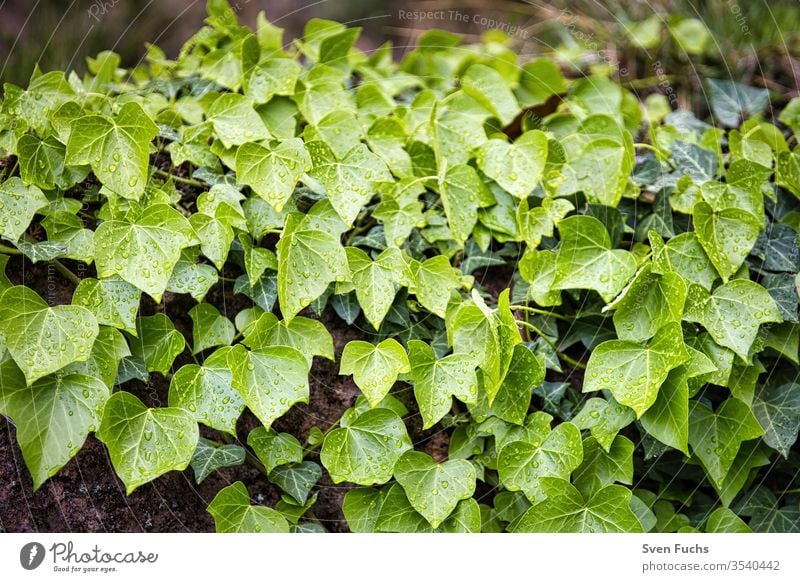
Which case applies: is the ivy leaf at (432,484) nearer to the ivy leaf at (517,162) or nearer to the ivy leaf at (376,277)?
the ivy leaf at (376,277)

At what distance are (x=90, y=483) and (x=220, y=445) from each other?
7.0 inches

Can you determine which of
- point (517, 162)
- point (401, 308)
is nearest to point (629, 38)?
point (517, 162)

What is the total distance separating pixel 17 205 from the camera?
2.68ft

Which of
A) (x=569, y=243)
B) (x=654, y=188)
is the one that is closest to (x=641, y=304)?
(x=569, y=243)

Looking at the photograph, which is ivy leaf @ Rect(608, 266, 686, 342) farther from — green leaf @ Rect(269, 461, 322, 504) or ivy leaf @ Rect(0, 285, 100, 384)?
ivy leaf @ Rect(0, 285, 100, 384)

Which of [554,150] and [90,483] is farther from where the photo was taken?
[554,150]

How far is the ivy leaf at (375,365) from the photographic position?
80 centimetres

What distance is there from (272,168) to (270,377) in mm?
270

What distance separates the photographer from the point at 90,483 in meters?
0.85

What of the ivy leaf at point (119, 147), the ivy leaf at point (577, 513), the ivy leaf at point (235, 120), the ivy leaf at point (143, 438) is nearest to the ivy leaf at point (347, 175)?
the ivy leaf at point (235, 120)

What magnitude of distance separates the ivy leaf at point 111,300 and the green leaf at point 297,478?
0.88 ft

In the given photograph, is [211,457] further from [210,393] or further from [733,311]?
[733,311]

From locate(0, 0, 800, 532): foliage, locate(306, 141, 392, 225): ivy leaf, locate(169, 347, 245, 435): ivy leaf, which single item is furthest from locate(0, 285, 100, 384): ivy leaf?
locate(306, 141, 392, 225): ivy leaf

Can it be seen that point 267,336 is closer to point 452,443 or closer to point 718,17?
point 452,443
